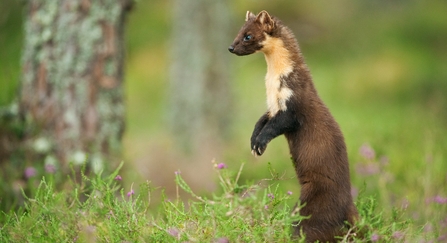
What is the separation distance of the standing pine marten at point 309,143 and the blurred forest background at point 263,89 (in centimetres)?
34

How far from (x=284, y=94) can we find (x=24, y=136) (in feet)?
11.5

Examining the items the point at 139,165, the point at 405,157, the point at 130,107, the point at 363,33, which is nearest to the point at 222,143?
the point at 139,165

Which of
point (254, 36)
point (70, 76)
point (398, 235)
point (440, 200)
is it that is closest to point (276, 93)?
point (254, 36)

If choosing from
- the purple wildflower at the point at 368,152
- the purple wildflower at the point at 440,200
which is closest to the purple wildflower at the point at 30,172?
the purple wildflower at the point at 368,152

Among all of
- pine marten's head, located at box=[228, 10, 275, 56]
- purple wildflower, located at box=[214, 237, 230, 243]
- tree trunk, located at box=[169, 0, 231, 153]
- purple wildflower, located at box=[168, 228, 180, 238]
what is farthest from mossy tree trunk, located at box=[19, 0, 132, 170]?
tree trunk, located at box=[169, 0, 231, 153]

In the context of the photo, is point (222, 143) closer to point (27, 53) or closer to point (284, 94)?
point (27, 53)

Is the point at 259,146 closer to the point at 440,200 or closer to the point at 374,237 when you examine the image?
the point at 374,237

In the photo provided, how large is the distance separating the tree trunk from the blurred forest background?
2cm

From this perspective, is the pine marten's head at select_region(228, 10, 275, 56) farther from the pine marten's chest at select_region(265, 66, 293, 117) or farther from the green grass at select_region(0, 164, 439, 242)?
the green grass at select_region(0, 164, 439, 242)

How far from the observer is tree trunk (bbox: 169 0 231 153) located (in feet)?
40.2

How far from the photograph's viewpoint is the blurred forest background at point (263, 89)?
7121 millimetres

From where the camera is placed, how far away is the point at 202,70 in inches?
484

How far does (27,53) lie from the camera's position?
6.86 meters

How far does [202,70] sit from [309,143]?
8136mm
